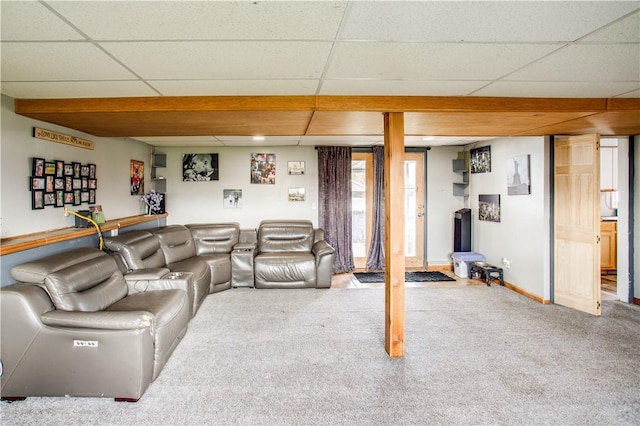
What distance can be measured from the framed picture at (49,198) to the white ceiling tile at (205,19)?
83.4 inches

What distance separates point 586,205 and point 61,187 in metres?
5.80

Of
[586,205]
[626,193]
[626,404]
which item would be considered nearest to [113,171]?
[626,404]

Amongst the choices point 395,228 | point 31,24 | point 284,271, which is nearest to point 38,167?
point 31,24

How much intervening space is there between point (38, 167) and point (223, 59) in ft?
7.39

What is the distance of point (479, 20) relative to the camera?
1674mm

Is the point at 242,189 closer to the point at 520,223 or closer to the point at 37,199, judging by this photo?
the point at 37,199

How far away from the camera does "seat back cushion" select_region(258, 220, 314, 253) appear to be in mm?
5715

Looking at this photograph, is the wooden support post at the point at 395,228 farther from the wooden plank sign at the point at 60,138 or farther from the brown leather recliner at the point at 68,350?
the wooden plank sign at the point at 60,138

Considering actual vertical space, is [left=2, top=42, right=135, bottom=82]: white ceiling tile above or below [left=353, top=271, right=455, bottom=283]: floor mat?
above

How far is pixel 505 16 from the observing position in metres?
1.64

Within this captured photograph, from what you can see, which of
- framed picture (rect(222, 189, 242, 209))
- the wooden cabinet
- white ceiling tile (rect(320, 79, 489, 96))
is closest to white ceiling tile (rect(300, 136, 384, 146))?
framed picture (rect(222, 189, 242, 209))

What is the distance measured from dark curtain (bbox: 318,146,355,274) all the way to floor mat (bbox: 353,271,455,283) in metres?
0.36

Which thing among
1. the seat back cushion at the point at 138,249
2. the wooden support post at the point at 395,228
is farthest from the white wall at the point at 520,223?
Answer: the seat back cushion at the point at 138,249

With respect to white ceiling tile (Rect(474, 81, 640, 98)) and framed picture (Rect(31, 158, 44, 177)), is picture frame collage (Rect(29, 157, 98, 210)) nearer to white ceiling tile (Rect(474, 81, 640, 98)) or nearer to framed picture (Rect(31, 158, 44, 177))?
framed picture (Rect(31, 158, 44, 177))
